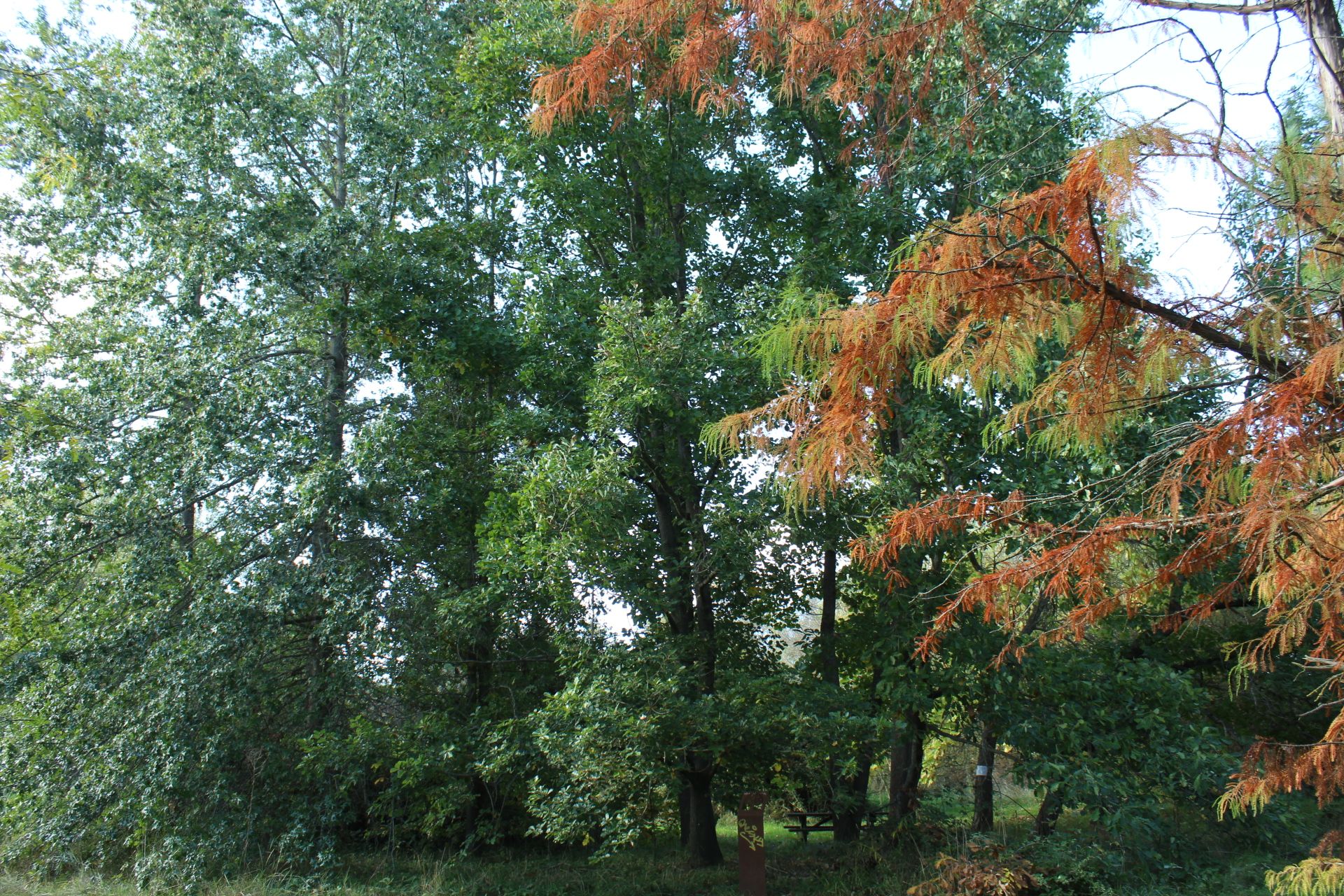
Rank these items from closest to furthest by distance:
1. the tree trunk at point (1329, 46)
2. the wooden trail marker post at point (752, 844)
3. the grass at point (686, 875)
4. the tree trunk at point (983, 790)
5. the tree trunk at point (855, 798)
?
the tree trunk at point (1329, 46)
the grass at point (686, 875)
the wooden trail marker post at point (752, 844)
the tree trunk at point (855, 798)
the tree trunk at point (983, 790)

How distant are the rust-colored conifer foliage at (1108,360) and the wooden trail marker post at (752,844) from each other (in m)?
4.34

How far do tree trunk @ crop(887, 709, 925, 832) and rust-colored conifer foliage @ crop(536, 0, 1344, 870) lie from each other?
4.74 m

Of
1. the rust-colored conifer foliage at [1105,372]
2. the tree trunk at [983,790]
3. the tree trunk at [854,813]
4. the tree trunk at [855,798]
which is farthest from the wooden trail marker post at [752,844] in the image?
the rust-colored conifer foliage at [1105,372]

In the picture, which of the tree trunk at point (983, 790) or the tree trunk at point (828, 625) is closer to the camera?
the tree trunk at point (983, 790)

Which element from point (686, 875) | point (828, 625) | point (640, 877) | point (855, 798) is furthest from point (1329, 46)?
point (640, 877)

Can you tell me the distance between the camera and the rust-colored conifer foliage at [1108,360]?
125 inches

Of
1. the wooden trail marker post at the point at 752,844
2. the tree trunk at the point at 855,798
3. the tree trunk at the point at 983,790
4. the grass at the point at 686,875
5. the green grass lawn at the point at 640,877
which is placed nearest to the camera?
the grass at the point at 686,875

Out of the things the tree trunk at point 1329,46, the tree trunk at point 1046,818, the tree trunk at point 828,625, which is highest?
the tree trunk at point 1329,46

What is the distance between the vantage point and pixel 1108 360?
366cm

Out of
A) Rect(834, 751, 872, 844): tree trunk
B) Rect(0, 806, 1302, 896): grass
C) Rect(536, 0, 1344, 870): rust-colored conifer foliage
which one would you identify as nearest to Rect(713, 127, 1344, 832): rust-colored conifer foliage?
Rect(536, 0, 1344, 870): rust-colored conifer foliage

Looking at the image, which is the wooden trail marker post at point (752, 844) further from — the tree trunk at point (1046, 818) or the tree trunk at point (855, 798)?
the tree trunk at point (1046, 818)

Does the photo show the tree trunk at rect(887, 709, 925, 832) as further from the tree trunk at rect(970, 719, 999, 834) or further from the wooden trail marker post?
the wooden trail marker post

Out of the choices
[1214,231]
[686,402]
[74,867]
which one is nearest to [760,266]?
[686,402]

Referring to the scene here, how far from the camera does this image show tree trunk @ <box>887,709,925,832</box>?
375 inches
